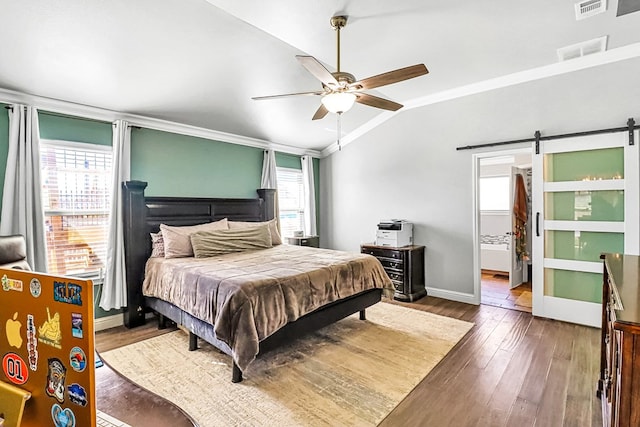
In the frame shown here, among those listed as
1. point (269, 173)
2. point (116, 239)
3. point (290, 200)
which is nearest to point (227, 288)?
point (116, 239)

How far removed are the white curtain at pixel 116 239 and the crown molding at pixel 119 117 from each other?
0.15 m

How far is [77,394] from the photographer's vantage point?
62 centimetres

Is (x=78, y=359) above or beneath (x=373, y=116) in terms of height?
beneath

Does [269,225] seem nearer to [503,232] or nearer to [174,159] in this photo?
[174,159]

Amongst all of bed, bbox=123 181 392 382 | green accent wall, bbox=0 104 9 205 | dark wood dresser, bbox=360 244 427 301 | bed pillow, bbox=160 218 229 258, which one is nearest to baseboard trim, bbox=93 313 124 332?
bed, bbox=123 181 392 382

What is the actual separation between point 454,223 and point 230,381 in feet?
11.9

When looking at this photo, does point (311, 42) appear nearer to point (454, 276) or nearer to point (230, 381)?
point (230, 381)

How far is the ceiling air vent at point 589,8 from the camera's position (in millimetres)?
2551

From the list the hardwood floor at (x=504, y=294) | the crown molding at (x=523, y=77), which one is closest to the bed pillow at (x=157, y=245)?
the crown molding at (x=523, y=77)

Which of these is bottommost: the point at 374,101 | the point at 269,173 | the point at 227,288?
the point at 227,288

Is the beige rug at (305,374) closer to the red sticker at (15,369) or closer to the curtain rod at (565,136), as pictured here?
the red sticker at (15,369)

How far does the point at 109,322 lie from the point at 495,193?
272 inches

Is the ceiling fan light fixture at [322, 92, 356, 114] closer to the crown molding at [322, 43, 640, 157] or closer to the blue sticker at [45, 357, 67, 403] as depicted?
the blue sticker at [45, 357, 67, 403]

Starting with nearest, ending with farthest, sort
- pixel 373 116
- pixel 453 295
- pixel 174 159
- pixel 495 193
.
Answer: pixel 174 159
pixel 453 295
pixel 373 116
pixel 495 193
